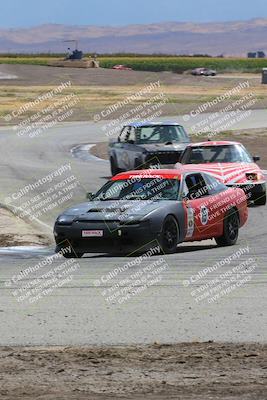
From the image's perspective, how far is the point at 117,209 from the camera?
1588 centimetres

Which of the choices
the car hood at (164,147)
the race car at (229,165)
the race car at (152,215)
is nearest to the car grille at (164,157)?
the car hood at (164,147)

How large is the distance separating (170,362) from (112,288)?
375 cm

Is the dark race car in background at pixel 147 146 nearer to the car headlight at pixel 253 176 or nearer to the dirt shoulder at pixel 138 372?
the car headlight at pixel 253 176

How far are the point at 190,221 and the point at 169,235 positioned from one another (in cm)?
70

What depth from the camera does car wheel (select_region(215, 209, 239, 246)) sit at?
56.9 ft

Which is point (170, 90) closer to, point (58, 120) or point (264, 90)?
point (264, 90)

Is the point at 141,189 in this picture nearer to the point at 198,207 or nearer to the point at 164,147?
the point at 198,207

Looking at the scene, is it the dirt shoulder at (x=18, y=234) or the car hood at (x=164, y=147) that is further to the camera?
the car hood at (x=164, y=147)

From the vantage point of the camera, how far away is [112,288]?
39.2 ft

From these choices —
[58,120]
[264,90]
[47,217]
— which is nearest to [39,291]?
[47,217]

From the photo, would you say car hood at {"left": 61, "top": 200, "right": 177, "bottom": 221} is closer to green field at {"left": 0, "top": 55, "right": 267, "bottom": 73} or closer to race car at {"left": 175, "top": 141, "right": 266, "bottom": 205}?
race car at {"left": 175, "top": 141, "right": 266, "bottom": 205}

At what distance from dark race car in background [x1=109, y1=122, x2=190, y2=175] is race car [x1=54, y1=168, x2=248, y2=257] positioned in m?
9.52

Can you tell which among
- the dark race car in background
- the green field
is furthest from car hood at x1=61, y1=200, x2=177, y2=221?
the green field

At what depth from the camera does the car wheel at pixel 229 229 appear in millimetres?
17328
